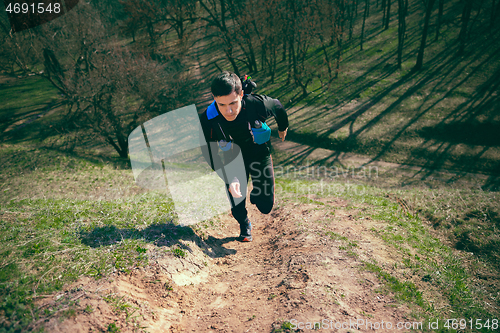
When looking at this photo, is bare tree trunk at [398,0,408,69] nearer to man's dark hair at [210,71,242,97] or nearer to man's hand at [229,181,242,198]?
man's dark hair at [210,71,242,97]

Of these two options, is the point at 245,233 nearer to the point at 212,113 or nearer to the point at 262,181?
the point at 262,181

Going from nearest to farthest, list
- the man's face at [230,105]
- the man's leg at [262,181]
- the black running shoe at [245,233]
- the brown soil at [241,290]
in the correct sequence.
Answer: the brown soil at [241,290] < the man's face at [230,105] < the man's leg at [262,181] < the black running shoe at [245,233]

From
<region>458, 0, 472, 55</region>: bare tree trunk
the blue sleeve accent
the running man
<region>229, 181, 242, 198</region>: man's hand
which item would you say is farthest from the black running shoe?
<region>458, 0, 472, 55</region>: bare tree trunk

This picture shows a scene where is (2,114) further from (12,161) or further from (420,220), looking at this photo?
(420,220)

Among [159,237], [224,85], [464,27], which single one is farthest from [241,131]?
[464,27]

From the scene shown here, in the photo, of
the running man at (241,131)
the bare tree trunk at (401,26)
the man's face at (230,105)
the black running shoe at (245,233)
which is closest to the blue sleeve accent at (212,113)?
the running man at (241,131)

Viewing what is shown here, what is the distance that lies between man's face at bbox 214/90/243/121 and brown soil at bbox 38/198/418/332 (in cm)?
251

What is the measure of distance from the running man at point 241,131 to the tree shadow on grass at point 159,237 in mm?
1361

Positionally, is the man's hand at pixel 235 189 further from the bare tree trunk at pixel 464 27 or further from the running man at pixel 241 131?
the bare tree trunk at pixel 464 27

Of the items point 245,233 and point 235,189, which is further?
point 245,233

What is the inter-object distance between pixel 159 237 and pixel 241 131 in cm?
240

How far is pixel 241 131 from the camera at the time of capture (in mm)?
4477

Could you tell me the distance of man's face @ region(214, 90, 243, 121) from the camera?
13.1 ft

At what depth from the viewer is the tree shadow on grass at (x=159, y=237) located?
450cm
